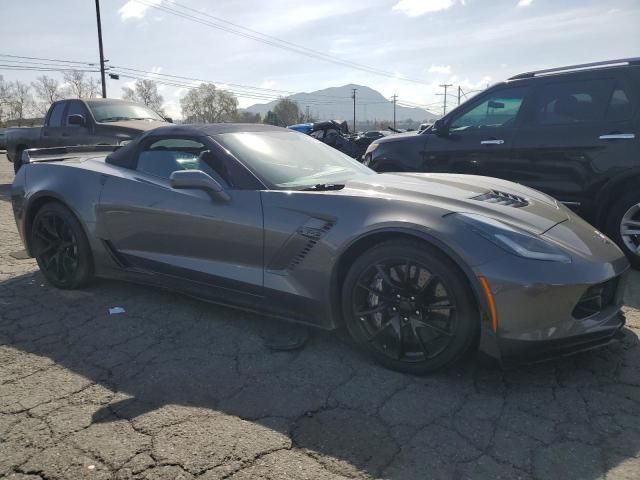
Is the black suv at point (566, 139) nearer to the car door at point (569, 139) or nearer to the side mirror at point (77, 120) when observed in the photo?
the car door at point (569, 139)

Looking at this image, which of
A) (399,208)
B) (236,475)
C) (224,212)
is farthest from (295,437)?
(224,212)

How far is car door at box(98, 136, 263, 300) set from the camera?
311cm

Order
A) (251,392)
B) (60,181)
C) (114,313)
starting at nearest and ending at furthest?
(251,392), (114,313), (60,181)

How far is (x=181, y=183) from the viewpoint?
3.16 m

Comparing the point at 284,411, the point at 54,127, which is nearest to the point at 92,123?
the point at 54,127

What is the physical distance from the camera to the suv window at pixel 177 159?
3369mm

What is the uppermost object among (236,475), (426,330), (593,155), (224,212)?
(593,155)

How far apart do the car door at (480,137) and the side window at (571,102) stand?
0.21 meters

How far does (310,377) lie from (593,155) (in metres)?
3.50

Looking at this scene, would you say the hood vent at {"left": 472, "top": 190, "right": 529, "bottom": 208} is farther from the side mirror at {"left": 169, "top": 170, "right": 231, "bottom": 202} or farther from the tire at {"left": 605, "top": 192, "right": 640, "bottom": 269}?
the tire at {"left": 605, "top": 192, "right": 640, "bottom": 269}

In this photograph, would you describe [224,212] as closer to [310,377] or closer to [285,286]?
[285,286]

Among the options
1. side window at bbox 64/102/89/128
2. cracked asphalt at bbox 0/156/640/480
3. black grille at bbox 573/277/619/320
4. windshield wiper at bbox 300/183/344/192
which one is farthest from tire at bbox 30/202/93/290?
side window at bbox 64/102/89/128

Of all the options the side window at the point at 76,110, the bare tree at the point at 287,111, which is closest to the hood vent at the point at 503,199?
the side window at the point at 76,110

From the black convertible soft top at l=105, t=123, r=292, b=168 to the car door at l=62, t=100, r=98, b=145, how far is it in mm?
6057
